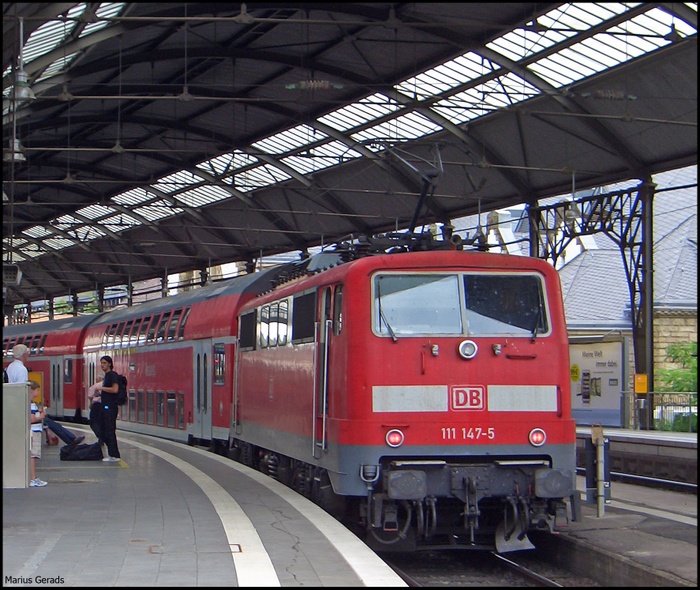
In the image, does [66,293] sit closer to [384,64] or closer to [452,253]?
[384,64]

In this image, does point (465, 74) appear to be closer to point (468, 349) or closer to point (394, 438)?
point (468, 349)

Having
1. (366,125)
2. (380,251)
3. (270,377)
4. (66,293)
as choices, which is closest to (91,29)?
(366,125)

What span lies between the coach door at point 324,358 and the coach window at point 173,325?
1160 cm

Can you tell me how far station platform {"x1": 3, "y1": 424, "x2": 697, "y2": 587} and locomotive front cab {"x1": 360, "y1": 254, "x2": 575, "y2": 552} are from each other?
0.74 m

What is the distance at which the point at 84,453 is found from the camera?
1645 cm

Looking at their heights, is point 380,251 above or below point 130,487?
above

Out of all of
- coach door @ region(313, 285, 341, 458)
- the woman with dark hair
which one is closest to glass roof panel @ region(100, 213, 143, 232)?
the woman with dark hair

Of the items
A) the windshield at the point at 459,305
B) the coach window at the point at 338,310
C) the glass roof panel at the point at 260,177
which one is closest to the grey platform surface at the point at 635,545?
the windshield at the point at 459,305

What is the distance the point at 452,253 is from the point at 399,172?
2559 centimetres

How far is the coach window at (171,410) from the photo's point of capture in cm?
2192

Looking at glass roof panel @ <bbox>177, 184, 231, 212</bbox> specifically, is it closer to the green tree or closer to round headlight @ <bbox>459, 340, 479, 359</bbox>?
the green tree

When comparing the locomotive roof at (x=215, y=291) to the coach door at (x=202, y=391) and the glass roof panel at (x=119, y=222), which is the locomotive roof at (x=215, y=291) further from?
the glass roof panel at (x=119, y=222)

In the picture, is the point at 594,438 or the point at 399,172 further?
the point at 399,172

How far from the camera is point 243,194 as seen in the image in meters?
42.4
